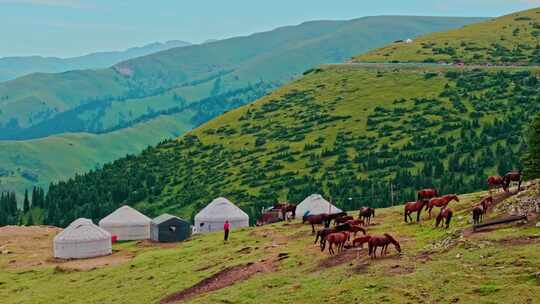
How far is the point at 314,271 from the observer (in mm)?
43125

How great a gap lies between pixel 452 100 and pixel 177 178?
235ft

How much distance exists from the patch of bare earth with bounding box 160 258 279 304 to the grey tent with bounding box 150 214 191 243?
35.1 m

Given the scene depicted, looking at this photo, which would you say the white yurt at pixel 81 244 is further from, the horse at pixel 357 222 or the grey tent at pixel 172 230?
the horse at pixel 357 222

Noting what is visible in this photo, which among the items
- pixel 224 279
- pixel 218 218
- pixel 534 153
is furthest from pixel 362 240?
pixel 218 218

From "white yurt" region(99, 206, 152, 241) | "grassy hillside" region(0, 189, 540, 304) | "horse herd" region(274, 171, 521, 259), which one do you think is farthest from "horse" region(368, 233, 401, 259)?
"white yurt" region(99, 206, 152, 241)

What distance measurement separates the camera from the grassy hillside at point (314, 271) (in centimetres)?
3494

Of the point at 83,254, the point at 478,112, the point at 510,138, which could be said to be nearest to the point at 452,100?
the point at 478,112

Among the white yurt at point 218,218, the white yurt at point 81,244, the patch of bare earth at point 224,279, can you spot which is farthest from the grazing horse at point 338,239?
the white yurt at point 218,218

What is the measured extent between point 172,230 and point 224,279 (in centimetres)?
3734

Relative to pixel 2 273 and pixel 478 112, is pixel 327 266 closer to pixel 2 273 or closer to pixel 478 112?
pixel 2 273

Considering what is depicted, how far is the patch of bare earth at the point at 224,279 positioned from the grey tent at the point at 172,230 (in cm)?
3508

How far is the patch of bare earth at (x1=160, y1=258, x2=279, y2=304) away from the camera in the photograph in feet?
151

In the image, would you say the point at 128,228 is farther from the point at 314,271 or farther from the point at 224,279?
the point at 314,271

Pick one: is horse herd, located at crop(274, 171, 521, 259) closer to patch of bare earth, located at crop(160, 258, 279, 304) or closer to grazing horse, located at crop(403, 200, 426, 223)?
grazing horse, located at crop(403, 200, 426, 223)
